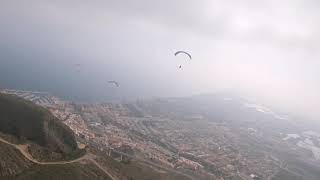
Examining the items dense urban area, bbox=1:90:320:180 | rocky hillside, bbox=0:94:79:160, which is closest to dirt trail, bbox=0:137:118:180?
rocky hillside, bbox=0:94:79:160

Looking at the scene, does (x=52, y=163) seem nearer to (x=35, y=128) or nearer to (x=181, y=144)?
(x=35, y=128)

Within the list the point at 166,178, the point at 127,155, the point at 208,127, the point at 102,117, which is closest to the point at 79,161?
the point at 166,178

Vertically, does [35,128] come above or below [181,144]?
below

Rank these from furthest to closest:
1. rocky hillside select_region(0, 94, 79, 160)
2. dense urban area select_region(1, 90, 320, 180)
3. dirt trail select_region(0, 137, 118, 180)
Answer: dense urban area select_region(1, 90, 320, 180) < rocky hillside select_region(0, 94, 79, 160) < dirt trail select_region(0, 137, 118, 180)

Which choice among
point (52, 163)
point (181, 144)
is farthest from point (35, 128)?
point (181, 144)

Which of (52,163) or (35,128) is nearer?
(52,163)

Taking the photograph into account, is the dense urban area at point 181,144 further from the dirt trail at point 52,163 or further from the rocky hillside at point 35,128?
the dirt trail at point 52,163

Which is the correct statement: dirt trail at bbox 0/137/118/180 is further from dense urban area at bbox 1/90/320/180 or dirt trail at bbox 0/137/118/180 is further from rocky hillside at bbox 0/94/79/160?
dense urban area at bbox 1/90/320/180

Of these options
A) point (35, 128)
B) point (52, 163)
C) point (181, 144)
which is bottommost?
point (52, 163)

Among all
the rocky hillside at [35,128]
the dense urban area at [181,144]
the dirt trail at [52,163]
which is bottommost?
the dirt trail at [52,163]

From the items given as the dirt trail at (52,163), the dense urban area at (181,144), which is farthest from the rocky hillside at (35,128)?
the dense urban area at (181,144)

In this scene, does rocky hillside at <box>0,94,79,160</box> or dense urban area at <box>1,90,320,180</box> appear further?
dense urban area at <box>1,90,320,180</box>

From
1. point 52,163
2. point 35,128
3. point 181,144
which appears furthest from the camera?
point 181,144
